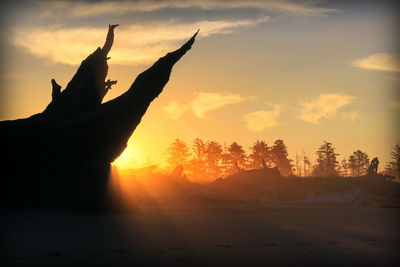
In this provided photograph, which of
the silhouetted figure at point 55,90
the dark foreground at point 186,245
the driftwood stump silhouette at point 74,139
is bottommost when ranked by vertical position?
the dark foreground at point 186,245

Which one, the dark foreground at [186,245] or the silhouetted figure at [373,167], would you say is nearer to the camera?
the dark foreground at [186,245]

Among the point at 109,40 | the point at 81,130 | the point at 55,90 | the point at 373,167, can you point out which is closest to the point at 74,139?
the point at 81,130

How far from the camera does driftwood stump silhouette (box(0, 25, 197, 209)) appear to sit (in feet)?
54.9

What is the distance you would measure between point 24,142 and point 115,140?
167 inches

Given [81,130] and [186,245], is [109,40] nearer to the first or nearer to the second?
[81,130]

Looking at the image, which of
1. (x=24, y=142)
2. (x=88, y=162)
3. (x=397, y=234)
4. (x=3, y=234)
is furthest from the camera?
(x=88, y=162)

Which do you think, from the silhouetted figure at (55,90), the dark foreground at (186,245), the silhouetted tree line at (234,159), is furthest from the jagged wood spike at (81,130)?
the silhouetted tree line at (234,159)

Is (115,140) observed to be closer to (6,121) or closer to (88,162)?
(88,162)

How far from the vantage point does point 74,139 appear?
55.2 ft

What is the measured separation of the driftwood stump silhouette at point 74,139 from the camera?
1673 cm

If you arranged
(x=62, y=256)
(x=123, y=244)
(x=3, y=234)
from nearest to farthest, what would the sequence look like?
(x=62, y=256) < (x=123, y=244) < (x=3, y=234)

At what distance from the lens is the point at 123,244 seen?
855 centimetres

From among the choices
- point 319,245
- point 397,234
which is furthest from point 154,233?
point 397,234

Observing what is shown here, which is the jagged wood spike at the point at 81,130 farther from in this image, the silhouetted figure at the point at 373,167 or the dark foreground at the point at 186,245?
the silhouetted figure at the point at 373,167
